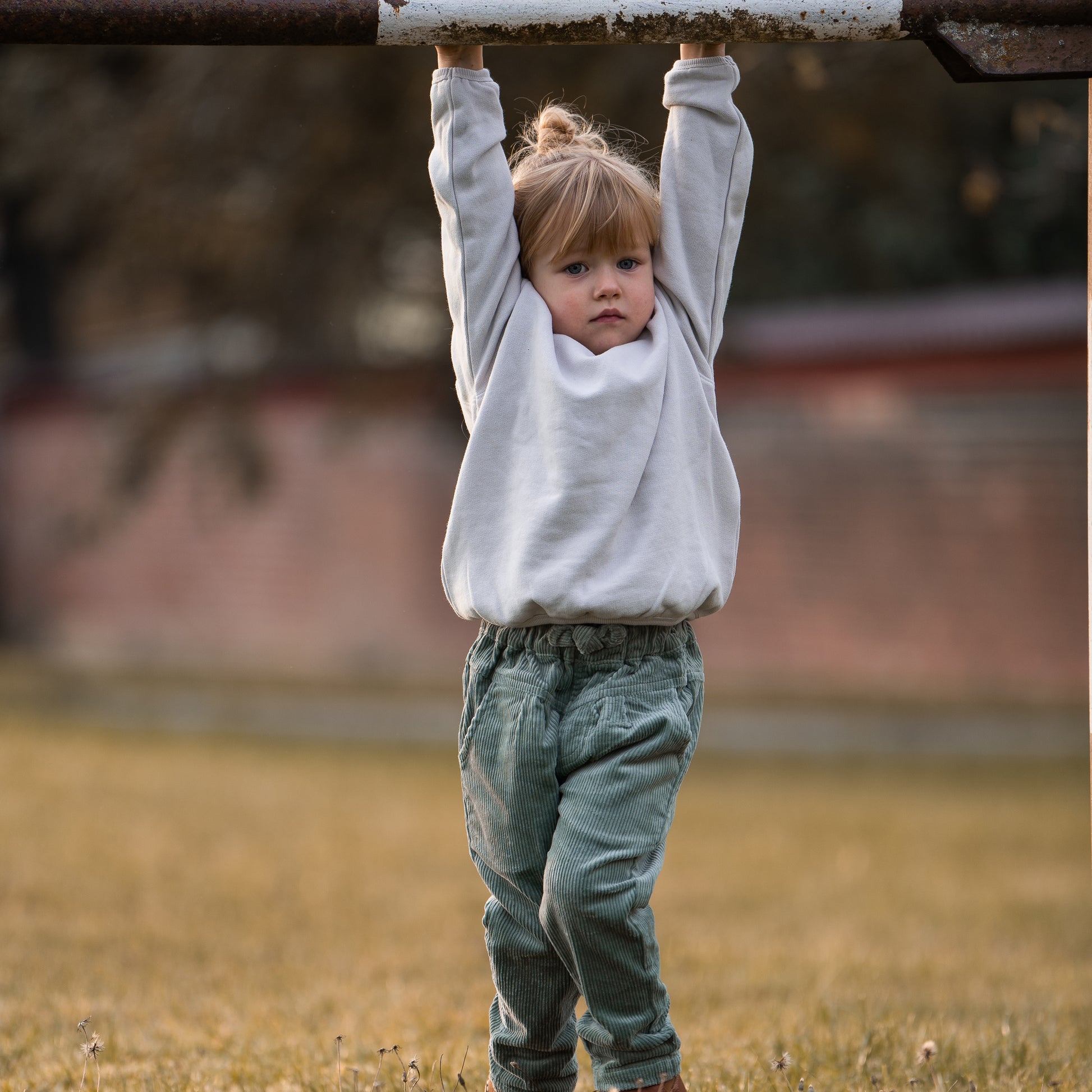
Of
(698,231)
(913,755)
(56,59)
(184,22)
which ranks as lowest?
(913,755)

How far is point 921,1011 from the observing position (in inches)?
158

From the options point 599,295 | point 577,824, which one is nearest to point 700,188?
point 599,295

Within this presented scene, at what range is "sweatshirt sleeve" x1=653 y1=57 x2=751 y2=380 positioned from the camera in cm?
266

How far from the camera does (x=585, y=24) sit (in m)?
2.53

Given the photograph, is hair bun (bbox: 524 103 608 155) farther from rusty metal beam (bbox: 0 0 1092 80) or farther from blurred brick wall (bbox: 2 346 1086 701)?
blurred brick wall (bbox: 2 346 1086 701)

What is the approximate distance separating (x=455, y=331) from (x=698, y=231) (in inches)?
19.5

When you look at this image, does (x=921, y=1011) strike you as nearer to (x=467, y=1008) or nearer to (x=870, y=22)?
(x=467, y=1008)

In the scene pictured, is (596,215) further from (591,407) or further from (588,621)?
(588,621)

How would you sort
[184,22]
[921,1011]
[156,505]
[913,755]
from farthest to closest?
[156,505] < [913,755] < [921,1011] < [184,22]

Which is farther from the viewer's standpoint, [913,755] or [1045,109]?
[913,755]

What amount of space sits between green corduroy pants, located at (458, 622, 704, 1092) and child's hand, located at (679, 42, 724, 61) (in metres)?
1.07

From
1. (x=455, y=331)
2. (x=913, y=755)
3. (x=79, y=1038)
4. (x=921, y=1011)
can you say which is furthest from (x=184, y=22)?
(x=913, y=755)

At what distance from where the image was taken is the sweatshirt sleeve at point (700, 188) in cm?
266

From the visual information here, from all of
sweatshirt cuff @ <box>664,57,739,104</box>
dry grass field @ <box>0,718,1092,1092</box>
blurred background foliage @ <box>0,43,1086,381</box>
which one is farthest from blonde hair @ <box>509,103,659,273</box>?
blurred background foliage @ <box>0,43,1086,381</box>
